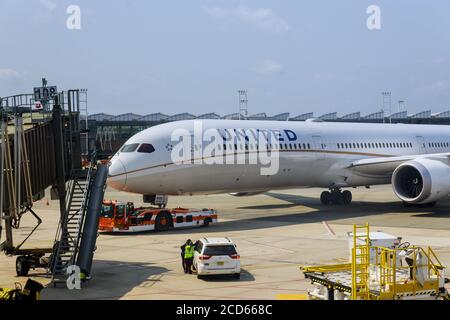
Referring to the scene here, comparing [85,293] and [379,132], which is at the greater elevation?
[379,132]

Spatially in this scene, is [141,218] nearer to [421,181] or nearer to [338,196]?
[421,181]

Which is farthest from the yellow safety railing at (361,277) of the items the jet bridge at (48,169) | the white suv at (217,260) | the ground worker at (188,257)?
the jet bridge at (48,169)

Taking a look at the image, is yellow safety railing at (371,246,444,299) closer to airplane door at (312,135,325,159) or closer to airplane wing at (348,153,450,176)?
airplane door at (312,135,325,159)

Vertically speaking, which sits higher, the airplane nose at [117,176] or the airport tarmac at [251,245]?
the airplane nose at [117,176]

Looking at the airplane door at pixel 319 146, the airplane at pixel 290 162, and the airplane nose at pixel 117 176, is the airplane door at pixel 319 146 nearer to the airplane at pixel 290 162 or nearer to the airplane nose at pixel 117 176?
the airplane at pixel 290 162

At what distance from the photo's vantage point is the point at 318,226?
113 feet

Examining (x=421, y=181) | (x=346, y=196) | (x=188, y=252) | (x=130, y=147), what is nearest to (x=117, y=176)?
(x=130, y=147)

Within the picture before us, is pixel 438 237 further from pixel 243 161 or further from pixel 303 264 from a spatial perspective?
pixel 243 161

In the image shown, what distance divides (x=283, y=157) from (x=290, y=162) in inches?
29.9

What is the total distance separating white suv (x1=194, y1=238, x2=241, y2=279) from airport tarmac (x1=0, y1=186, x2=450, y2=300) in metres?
0.32

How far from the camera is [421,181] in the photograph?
127 feet

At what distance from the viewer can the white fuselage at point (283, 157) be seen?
3353cm
